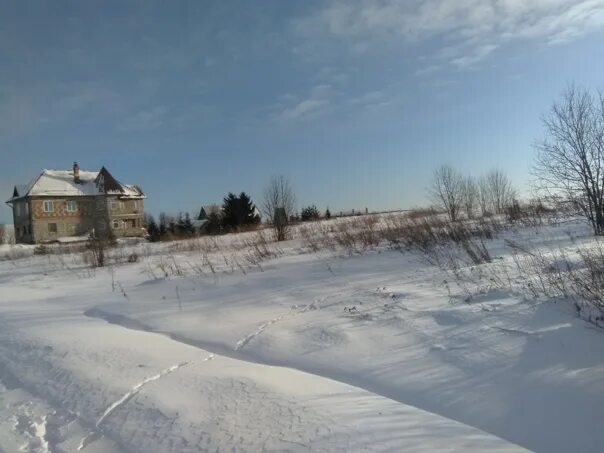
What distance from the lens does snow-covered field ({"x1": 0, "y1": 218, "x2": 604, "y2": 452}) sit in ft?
8.82

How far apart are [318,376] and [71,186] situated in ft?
180

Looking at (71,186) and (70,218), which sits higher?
(71,186)

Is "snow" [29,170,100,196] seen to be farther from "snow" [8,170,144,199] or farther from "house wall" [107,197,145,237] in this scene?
"house wall" [107,197,145,237]

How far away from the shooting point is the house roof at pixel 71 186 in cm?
4872

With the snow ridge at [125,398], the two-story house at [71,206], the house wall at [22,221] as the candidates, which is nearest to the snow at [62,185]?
the two-story house at [71,206]

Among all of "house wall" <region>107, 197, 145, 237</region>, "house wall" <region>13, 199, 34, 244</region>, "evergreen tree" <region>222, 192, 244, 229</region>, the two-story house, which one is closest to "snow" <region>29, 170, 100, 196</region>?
the two-story house

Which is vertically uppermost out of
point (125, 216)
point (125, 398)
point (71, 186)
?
point (71, 186)

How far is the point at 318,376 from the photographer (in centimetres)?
378

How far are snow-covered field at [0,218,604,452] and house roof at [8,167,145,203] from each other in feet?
161

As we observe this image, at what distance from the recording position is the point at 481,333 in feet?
13.4

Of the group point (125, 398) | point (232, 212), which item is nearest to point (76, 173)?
point (232, 212)

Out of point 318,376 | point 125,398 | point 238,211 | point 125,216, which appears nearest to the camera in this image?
point 125,398

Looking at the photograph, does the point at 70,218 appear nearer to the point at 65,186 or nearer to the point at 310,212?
the point at 65,186

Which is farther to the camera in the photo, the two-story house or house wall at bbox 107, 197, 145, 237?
house wall at bbox 107, 197, 145, 237
